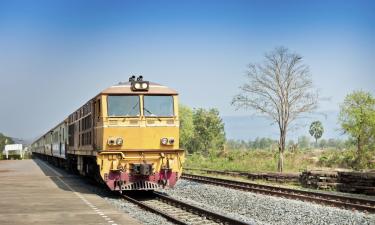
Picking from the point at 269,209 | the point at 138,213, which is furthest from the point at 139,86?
the point at 269,209

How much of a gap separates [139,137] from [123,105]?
1.24 metres

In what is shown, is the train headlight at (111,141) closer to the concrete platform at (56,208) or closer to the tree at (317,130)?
the concrete platform at (56,208)

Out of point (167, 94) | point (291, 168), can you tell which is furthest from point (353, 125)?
point (167, 94)

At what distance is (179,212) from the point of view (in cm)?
1320

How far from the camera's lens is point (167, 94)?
56.3 feet

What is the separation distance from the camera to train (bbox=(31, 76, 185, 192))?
1612 cm

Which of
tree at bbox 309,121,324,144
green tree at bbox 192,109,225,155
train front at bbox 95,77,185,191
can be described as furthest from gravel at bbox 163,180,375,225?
tree at bbox 309,121,324,144

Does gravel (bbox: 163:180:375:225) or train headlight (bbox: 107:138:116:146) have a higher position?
train headlight (bbox: 107:138:116:146)

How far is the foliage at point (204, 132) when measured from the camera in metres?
104

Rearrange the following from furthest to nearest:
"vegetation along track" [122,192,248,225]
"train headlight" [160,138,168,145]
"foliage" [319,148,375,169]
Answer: "foliage" [319,148,375,169]
"train headlight" [160,138,168,145]
"vegetation along track" [122,192,248,225]

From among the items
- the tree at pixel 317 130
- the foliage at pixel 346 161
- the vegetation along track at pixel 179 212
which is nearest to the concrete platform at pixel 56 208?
the vegetation along track at pixel 179 212

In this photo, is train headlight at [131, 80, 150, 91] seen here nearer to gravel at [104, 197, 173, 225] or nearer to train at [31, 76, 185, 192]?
train at [31, 76, 185, 192]

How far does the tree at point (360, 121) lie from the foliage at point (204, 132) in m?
55.4

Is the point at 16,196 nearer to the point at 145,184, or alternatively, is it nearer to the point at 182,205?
the point at 145,184
